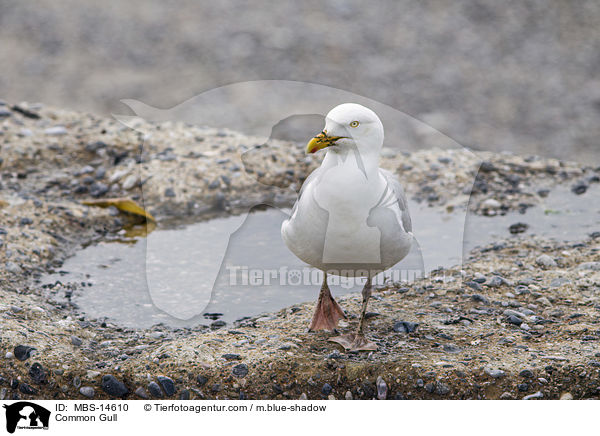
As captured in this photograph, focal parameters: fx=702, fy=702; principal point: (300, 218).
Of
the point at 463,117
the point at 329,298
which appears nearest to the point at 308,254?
the point at 329,298

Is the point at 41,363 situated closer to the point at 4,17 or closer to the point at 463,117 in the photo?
the point at 463,117

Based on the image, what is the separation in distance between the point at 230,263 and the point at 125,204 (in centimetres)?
152

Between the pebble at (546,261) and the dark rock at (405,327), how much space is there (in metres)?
1.75

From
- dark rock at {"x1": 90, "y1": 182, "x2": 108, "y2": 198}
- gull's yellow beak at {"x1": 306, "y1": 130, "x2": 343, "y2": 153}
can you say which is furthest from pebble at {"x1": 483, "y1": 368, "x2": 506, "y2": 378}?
dark rock at {"x1": 90, "y1": 182, "x2": 108, "y2": 198}

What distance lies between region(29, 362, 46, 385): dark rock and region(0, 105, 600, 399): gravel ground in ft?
0.05

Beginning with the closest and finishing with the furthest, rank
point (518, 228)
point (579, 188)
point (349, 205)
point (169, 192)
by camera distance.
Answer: point (349, 205) < point (518, 228) < point (169, 192) < point (579, 188)

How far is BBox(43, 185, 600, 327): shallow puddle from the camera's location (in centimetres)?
605

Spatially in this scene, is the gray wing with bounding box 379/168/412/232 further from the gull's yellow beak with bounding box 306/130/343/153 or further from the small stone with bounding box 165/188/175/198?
the small stone with bounding box 165/188/175/198

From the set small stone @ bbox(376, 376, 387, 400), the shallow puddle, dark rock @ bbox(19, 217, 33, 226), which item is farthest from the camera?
dark rock @ bbox(19, 217, 33, 226)

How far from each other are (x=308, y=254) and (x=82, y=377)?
5.74ft

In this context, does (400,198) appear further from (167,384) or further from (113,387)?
(113,387)

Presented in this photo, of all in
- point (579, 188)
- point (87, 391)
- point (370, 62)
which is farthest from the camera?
point (370, 62)

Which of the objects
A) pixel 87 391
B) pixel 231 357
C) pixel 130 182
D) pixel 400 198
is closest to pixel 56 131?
pixel 130 182

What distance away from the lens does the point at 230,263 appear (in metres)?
6.78
